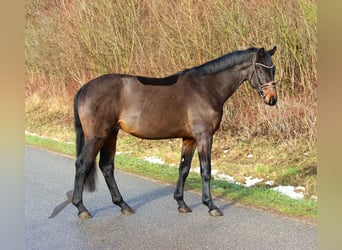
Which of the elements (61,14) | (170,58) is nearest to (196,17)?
(170,58)

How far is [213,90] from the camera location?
3.91 meters

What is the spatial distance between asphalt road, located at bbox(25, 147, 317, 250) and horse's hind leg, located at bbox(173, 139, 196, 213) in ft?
0.26

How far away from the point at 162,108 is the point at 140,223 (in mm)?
999

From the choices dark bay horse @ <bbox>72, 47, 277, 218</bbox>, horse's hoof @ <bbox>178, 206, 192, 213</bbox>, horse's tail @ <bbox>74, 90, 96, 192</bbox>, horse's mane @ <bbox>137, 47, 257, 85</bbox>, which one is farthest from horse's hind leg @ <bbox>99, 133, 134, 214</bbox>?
horse's mane @ <bbox>137, 47, 257, 85</bbox>

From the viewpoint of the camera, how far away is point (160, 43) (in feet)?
15.5

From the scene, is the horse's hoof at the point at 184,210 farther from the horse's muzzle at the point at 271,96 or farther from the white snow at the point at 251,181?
the horse's muzzle at the point at 271,96

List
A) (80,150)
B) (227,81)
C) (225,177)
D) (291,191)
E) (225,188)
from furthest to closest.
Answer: (225,177) → (225,188) → (291,191) → (227,81) → (80,150)

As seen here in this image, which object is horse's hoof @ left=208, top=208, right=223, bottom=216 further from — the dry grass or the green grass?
the dry grass

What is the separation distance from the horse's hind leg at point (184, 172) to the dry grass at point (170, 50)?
2.61 feet

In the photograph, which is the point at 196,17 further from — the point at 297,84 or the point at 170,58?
the point at 297,84

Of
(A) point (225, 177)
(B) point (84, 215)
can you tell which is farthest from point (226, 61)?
(B) point (84, 215)

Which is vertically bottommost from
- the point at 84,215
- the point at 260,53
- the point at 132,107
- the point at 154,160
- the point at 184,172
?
the point at 84,215

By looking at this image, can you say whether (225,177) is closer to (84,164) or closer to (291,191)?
(291,191)

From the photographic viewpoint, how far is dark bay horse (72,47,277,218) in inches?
146
